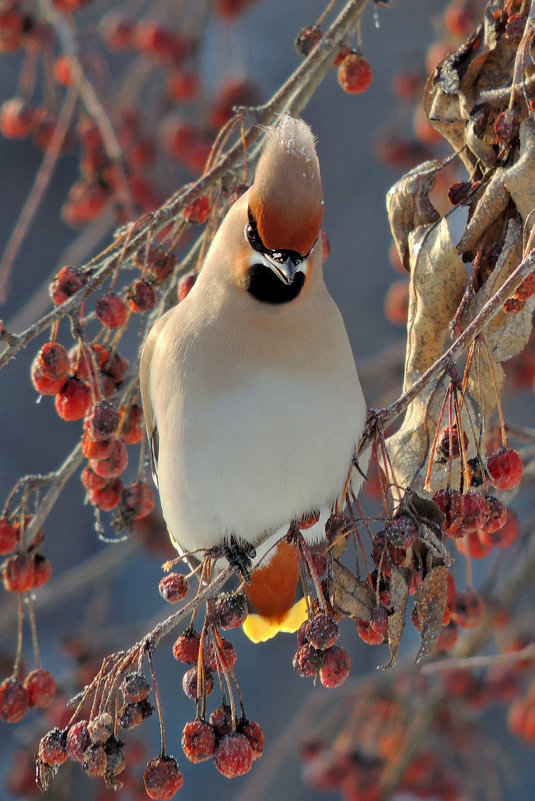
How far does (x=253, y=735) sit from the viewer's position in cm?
138

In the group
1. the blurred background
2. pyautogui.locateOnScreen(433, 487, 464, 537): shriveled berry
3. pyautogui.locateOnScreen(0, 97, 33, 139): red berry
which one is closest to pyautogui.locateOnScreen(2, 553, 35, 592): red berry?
pyautogui.locateOnScreen(433, 487, 464, 537): shriveled berry

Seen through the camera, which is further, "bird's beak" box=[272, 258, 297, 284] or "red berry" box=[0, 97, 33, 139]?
"red berry" box=[0, 97, 33, 139]

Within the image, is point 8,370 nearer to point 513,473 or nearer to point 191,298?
point 191,298

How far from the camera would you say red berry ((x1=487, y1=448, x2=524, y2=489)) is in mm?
1412

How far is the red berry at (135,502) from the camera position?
1.77 meters

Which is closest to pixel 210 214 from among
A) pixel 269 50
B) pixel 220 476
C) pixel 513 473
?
pixel 220 476

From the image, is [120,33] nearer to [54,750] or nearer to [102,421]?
[102,421]

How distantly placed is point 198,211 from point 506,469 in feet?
2.31

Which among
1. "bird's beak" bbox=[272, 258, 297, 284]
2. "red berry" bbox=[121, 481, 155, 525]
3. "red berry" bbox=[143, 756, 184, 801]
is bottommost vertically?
"red berry" bbox=[143, 756, 184, 801]

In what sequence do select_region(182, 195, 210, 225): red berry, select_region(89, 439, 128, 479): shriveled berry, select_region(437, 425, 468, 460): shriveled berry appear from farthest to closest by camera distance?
select_region(182, 195, 210, 225): red berry → select_region(89, 439, 128, 479): shriveled berry → select_region(437, 425, 468, 460): shriveled berry

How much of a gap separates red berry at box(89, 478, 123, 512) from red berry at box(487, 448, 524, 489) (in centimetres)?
67

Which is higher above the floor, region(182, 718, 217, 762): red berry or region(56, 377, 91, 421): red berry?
region(56, 377, 91, 421): red berry

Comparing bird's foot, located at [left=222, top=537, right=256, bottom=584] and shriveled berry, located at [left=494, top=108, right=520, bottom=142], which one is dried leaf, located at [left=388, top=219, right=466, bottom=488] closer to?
shriveled berry, located at [left=494, top=108, right=520, bottom=142]

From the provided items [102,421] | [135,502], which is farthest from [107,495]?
[102,421]
